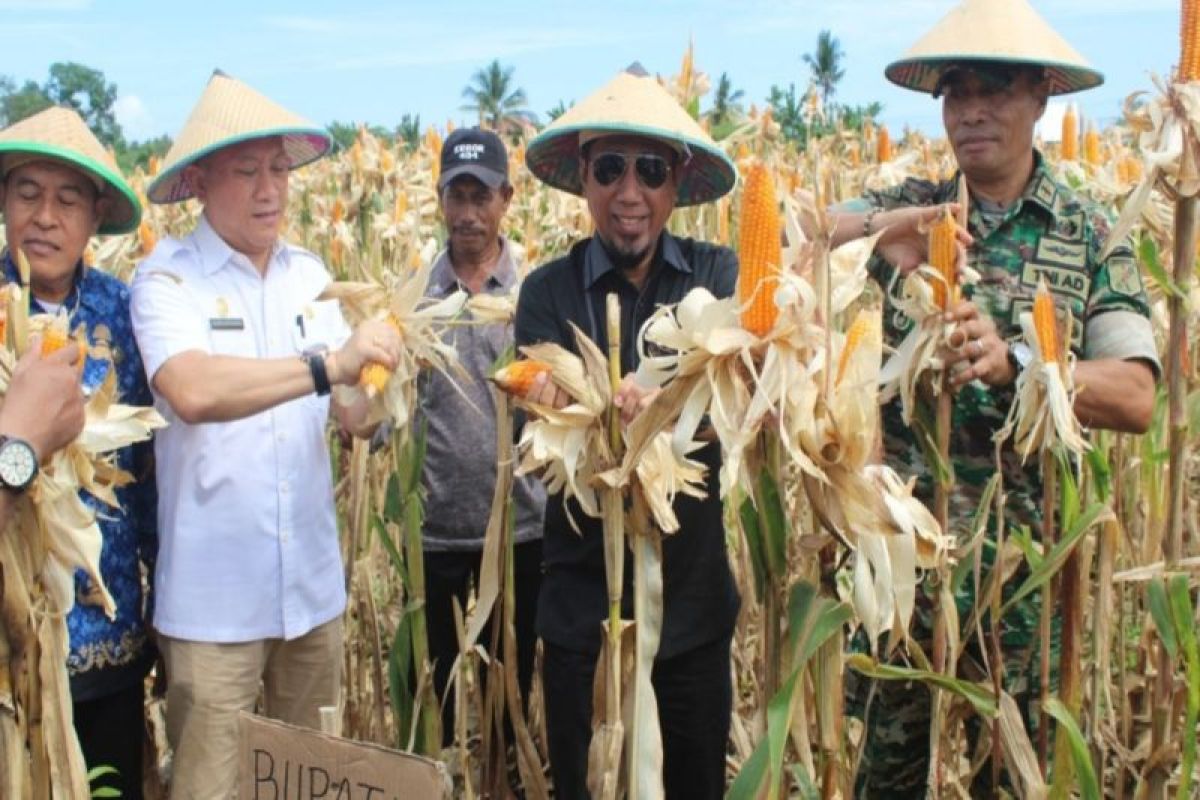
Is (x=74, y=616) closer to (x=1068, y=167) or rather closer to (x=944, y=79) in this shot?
(x=944, y=79)

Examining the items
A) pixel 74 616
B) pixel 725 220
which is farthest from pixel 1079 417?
pixel 725 220

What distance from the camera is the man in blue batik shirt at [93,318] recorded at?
254 centimetres

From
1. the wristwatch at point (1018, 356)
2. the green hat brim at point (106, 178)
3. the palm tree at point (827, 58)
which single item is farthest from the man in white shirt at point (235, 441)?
the palm tree at point (827, 58)

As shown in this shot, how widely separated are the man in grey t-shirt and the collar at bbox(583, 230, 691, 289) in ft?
2.81

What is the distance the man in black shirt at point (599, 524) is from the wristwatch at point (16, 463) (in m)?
1.02

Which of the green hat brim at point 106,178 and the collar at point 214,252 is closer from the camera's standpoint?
the green hat brim at point 106,178

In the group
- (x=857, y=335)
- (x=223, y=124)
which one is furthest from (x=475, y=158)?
(x=857, y=335)

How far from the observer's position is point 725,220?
5160mm

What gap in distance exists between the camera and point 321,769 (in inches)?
78.6

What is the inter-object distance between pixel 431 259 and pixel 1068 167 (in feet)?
11.8

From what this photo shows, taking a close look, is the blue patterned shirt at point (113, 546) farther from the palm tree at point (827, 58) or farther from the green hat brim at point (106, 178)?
the palm tree at point (827, 58)

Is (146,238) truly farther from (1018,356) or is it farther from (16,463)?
(1018,356)

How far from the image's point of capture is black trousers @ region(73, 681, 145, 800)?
266 cm

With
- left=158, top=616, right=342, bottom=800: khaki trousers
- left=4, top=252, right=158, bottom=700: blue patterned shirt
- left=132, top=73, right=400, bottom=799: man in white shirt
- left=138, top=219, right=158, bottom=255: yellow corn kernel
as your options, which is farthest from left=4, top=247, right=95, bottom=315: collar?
left=138, top=219, right=158, bottom=255: yellow corn kernel
